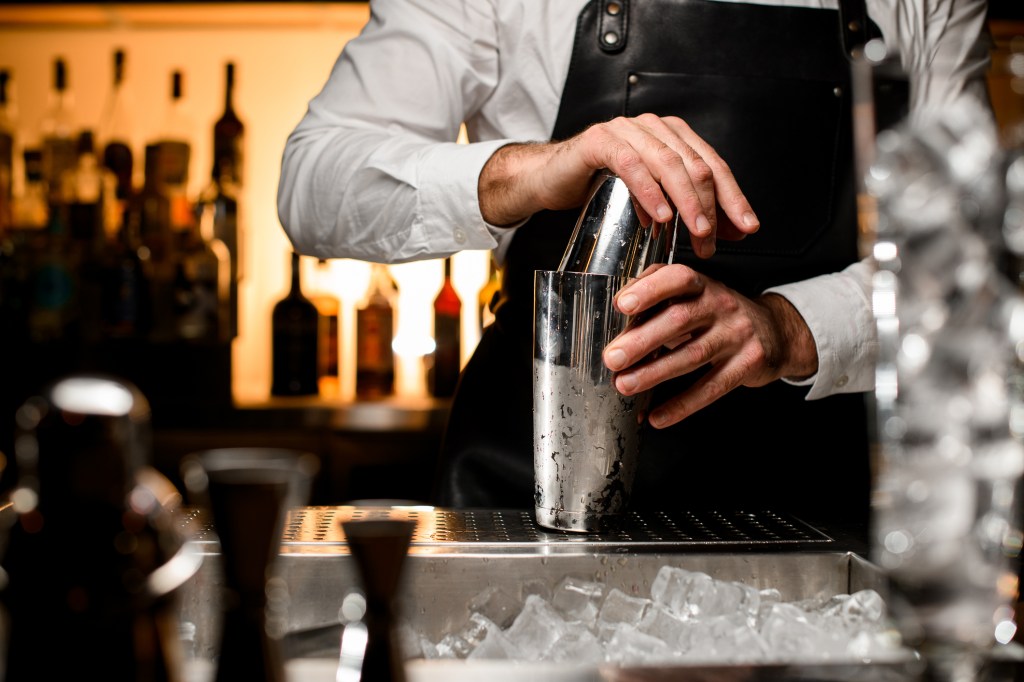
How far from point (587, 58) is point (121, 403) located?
3.22 feet

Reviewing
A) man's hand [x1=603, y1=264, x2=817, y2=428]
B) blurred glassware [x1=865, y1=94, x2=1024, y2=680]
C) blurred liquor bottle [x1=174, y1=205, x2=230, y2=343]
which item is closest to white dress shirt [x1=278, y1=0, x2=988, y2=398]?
man's hand [x1=603, y1=264, x2=817, y2=428]

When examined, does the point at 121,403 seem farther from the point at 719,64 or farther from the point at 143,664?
the point at 719,64

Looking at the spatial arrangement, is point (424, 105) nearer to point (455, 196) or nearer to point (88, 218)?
Answer: point (455, 196)

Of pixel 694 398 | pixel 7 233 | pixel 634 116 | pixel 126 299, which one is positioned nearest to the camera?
pixel 694 398

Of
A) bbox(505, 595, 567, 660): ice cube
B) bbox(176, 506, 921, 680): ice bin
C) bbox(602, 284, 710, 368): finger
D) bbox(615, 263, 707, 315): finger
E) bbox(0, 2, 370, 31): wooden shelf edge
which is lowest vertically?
bbox(505, 595, 567, 660): ice cube

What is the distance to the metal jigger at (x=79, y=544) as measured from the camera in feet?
1.26

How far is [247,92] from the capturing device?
100 inches

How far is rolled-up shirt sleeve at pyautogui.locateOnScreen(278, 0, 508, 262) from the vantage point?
1209 mm

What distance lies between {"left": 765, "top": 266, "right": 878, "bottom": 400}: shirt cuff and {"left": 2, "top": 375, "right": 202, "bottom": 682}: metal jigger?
83cm

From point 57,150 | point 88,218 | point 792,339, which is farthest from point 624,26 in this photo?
point 57,150

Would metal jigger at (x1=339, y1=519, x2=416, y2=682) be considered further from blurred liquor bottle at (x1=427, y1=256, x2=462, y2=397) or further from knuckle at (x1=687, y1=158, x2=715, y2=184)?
blurred liquor bottle at (x1=427, y1=256, x2=462, y2=397)

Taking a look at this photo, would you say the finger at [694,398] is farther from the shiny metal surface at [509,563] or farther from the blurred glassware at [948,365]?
the blurred glassware at [948,365]

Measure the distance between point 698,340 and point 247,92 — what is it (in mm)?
1912

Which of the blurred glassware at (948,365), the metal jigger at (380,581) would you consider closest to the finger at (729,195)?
the blurred glassware at (948,365)
